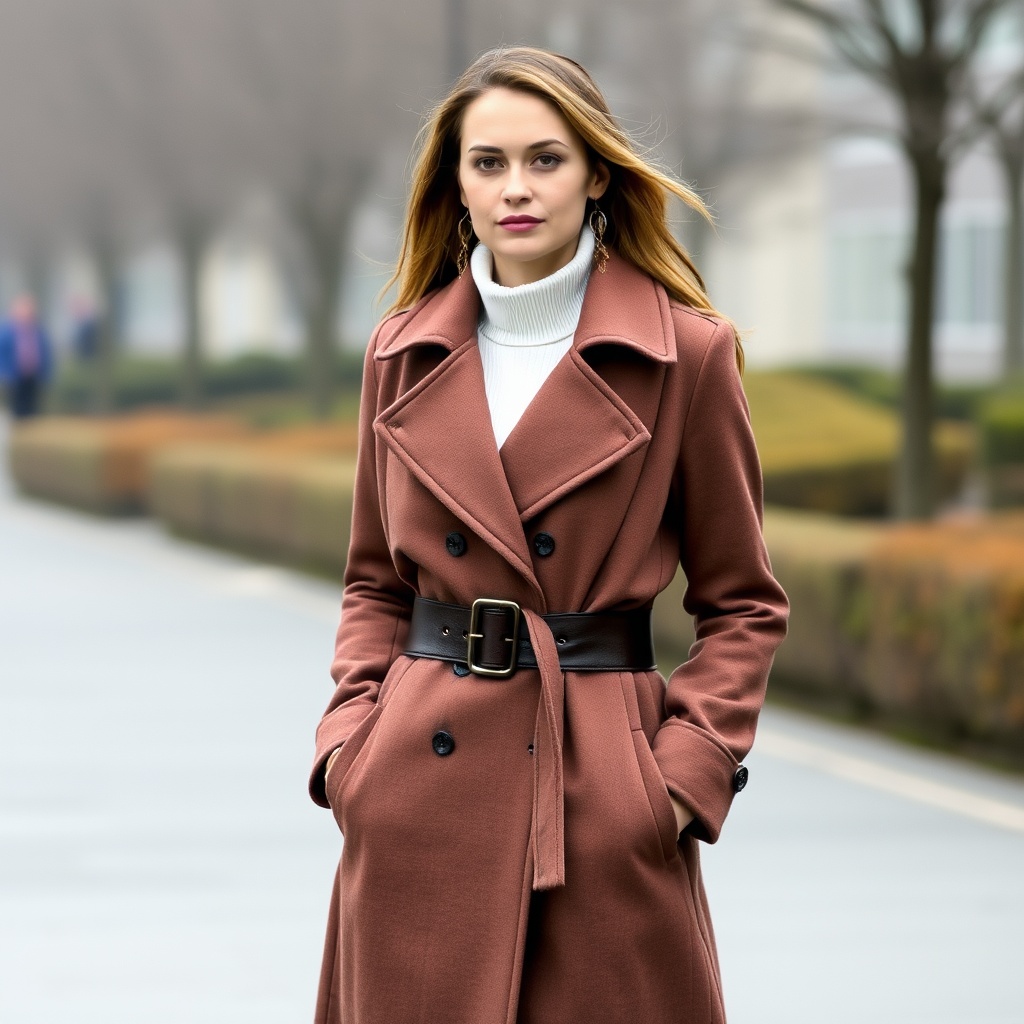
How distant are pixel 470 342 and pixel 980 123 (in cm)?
1104

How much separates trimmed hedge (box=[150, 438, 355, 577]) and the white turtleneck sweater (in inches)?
446

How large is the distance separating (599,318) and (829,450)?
493 inches

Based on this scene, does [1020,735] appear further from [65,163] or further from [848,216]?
[848,216]

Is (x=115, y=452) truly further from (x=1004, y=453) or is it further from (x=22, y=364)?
(x=1004, y=453)

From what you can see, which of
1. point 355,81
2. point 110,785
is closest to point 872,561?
point 110,785

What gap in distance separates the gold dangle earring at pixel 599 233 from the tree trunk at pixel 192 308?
26272 mm

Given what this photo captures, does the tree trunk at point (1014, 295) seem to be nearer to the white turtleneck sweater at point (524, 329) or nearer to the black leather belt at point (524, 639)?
the white turtleneck sweater at point (524, 329)

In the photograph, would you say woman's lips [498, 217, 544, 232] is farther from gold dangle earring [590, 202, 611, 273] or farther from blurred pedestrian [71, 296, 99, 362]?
blurred pedestrian [71, 296, 99, 362]

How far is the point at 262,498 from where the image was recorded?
16453 mm

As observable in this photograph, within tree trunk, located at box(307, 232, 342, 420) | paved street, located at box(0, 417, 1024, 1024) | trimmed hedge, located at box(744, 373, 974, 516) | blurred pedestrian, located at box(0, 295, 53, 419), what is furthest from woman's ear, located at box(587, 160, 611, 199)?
blurred pedestrian, located at box(0, 295, 53, 419)

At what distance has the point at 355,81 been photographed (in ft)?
75.7

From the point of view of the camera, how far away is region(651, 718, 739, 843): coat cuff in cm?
287

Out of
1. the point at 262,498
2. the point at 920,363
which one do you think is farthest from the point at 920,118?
the point at 262,498

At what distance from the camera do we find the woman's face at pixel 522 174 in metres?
2.89
